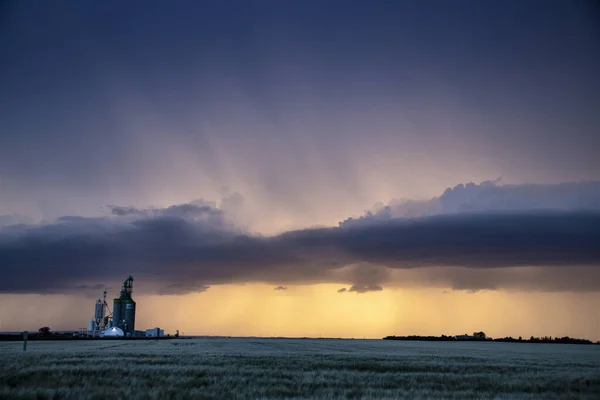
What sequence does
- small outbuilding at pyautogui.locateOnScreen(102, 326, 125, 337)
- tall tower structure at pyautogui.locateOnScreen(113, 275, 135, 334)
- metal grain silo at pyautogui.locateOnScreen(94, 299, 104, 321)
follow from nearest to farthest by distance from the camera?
1. small outbuilding at pyautogui.locateOnScreen(102, 326, 125, 337)
2. tall tower structure at pyautogui.locateOnScreen(113, 275, 135, 334)
3. metal grain silo at pyautogui.locateOnScreen(94, 299, 104, 321)

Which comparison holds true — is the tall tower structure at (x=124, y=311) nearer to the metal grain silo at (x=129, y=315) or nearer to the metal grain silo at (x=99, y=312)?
the metal grain silo at (x=129, y=315)

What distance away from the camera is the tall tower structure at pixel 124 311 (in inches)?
6463

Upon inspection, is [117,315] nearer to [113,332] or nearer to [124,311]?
[124,311]

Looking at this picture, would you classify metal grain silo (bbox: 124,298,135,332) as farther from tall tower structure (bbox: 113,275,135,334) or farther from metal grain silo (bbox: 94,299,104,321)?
metal grain silo (bbox: 94,299,104,321)

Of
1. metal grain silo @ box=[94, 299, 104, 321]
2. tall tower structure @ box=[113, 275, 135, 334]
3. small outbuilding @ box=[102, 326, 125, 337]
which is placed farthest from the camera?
metal grain silo @ box=[94, 299, 104, 321]

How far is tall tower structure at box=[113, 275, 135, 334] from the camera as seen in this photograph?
164 m

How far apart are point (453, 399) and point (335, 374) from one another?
11283 mm

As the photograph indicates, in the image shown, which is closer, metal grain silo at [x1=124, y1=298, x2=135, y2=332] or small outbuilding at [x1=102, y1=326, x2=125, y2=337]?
small outbuilding at [x1=102, y1=326, x2=125, y2=337]

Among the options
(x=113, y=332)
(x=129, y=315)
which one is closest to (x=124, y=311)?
(x=129, y=315)

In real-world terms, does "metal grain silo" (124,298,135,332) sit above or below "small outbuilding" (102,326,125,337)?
above

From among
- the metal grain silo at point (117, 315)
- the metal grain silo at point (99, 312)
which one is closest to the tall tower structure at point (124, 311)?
the metal grain silo at point (117, 315)

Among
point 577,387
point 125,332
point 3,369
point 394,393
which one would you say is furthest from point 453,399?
point 125,332

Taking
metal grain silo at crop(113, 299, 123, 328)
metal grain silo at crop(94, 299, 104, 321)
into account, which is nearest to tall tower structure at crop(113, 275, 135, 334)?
metal grain silo at crop(113, 299, 123, 328)

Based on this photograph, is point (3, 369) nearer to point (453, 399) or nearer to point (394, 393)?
point (394, 393)
